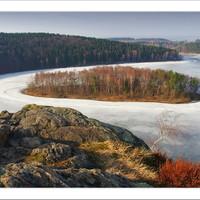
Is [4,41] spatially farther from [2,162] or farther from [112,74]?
[2,162]

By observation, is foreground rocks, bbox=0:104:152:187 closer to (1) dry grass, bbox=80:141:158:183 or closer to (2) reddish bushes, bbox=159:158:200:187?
(1) dry grass, bbox=80:141:158:183

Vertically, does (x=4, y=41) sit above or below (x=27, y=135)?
above

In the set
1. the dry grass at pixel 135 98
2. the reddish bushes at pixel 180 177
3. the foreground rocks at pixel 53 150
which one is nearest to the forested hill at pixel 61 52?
the dry grass at pixel 135 98

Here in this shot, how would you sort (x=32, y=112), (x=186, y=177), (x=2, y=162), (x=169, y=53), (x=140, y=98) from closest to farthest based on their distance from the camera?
(x=186, y=177)
(x=2, y=162)
(x=32, y=112)
(x=140, y=98)
(x=169, y=53)

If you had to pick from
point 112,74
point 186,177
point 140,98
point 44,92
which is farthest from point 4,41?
point 186,177

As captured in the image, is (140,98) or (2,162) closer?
(2,162)

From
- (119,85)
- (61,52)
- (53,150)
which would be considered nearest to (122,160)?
(53,150)

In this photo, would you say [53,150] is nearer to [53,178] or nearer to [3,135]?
[3,135]

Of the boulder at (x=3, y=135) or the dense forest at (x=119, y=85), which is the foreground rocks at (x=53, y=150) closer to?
the boulder at (x=3, y=135)
